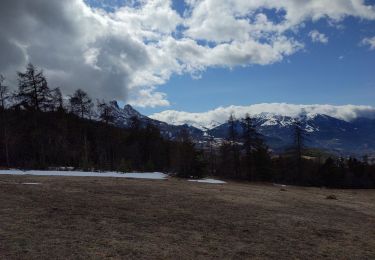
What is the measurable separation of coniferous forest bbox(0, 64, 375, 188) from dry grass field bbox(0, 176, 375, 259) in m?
25.8

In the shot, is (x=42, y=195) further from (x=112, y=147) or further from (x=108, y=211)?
(x=112, y=147)

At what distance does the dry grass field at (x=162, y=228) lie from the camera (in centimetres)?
1010

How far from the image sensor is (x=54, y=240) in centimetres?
1031

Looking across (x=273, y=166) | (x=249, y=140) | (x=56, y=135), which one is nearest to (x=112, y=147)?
(x=56, y=135)

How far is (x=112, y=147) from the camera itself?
6944 cm

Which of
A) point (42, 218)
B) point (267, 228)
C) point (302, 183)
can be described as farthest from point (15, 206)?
point (302, 183)

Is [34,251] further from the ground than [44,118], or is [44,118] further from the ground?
[44,118]

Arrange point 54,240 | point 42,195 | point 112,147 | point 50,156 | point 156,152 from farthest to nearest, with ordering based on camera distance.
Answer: point 156,152 → point 112,147 → point 50,156 → point 42,195 → point 54,240

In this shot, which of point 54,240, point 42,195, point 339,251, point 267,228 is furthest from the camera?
point 42,195

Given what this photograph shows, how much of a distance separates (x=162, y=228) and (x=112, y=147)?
189 ft

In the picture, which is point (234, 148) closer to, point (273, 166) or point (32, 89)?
point (273, 166)

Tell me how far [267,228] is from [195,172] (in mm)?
31975

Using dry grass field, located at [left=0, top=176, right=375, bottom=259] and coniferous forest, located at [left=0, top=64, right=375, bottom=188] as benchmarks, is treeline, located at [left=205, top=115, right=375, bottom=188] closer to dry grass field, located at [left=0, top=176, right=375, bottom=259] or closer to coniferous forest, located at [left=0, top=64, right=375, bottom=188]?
coniferous forest, located at [left=0, top=64, right=375, bottom=188]

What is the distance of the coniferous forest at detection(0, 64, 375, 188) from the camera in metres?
49.1
